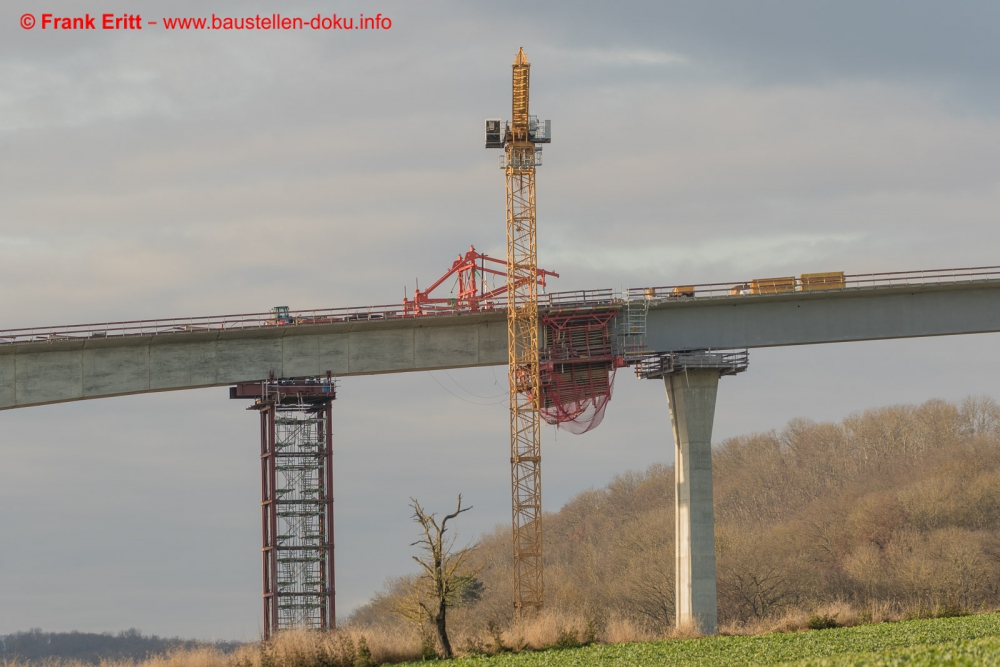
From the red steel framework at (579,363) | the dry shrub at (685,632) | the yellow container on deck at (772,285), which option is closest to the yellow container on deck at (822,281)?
the yellow container on deck at (772,285)

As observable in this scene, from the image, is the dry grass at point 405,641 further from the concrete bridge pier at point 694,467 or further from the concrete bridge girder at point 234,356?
the concrete bridge girder at point 234,356

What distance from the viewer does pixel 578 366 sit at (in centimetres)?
6550

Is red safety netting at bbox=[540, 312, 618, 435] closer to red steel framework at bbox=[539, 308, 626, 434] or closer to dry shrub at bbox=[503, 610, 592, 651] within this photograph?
red steel framework at bbox=[539, 308, 626, 434]

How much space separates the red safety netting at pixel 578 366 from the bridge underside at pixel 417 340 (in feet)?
7.55

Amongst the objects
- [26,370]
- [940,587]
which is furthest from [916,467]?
[26,370]

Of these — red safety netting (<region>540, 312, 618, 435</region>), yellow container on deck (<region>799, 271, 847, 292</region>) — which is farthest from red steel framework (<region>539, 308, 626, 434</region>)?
yellow container on deck (<region>799, 271, 847, 292</region>)

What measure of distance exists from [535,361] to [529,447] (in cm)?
845

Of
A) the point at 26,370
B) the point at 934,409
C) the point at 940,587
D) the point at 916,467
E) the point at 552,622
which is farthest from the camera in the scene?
the point at 934,409

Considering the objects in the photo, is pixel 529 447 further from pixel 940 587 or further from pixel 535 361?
pixel 940 587

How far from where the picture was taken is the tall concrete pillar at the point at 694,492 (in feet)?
200

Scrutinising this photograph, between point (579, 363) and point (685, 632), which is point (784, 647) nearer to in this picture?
point (685, 632)

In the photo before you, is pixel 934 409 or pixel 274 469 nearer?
pixel 274 469

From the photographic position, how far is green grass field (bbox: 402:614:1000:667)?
40.4m

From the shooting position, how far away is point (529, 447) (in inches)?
2813
